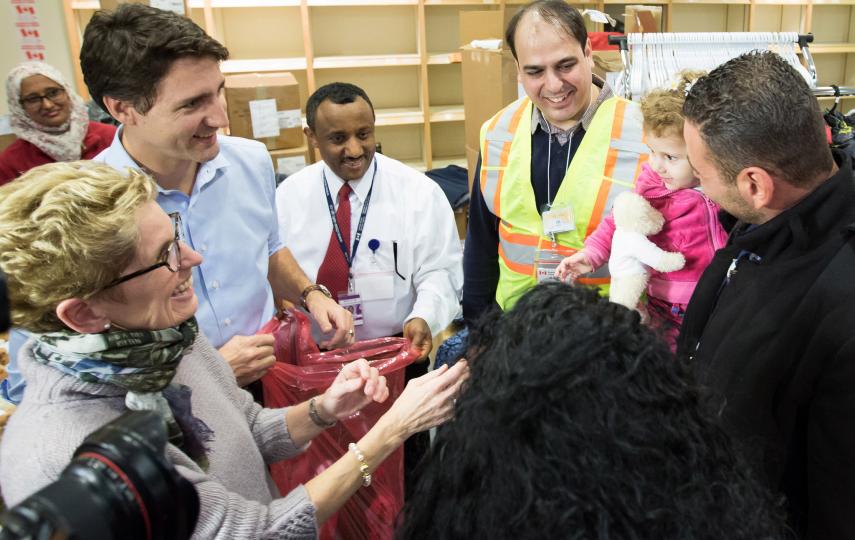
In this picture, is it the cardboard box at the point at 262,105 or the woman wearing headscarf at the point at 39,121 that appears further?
the cardboard box at the point at 262,105

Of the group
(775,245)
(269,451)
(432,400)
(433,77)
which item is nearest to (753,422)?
(775,245)

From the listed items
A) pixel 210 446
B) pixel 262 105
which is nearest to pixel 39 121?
pixel 262 105

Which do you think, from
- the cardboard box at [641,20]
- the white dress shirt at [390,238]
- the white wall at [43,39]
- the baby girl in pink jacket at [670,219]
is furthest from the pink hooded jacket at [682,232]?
the white wall at [43,39]

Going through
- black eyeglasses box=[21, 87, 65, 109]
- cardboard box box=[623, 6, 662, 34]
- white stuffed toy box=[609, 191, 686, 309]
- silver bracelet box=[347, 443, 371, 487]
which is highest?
cardboard box box=[623, 6, 662, 34]

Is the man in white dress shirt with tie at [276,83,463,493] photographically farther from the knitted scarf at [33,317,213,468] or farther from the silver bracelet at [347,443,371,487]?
the knitted scarf at [33,317,213,468]

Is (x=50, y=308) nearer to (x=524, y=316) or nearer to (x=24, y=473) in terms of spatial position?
(x=24, y=473)

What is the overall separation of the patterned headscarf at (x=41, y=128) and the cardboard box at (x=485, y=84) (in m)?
2.15

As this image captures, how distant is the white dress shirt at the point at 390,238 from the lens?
214cm

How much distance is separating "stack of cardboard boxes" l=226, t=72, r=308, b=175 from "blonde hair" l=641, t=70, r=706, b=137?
8.05 ft

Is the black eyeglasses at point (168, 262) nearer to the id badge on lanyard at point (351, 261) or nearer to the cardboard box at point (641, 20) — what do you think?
the id badge on lanyard at point (351, 261)

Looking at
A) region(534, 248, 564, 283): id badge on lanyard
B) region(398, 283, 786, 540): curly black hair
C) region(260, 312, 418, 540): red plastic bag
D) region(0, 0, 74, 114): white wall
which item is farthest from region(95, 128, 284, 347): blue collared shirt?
region(0, 0, 74, 114): white wall

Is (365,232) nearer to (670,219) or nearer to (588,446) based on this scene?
(670,219)

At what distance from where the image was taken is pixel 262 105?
11.6 feet

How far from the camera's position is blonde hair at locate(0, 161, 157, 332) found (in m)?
0.90
